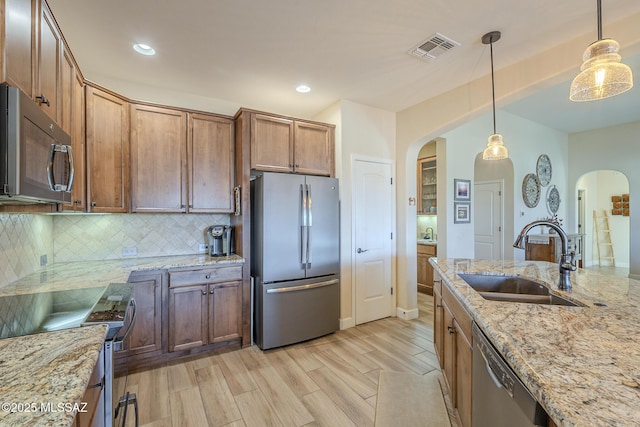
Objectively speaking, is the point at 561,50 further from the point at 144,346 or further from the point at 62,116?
the point at 144,346

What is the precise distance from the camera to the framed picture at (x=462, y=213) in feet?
15.0

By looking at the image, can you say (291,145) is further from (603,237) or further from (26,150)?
(603,237)

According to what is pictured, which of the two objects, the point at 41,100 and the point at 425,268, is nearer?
the point at 41,100

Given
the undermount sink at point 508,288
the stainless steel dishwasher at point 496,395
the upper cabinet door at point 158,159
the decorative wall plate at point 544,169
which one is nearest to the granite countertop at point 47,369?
the stainless steel dishwasher at point 496,395

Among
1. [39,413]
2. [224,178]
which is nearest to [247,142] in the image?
[224,178]

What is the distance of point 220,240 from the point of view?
317 centimetres

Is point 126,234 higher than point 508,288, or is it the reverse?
point 126,234

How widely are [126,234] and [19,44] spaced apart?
84.1 inches

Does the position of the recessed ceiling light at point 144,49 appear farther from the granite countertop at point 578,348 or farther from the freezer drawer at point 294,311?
the granite countertop at point 578,348

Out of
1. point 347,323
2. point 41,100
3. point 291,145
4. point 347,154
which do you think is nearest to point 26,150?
point 41,100

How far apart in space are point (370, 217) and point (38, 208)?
3.07 metres

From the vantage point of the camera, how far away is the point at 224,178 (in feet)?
10.3

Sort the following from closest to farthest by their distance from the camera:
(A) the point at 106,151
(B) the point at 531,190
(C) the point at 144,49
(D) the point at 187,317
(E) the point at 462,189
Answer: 1. (C) the point at 144,49
2. (A) the point at 106,151
3. (D) the point at 187,317
4. (E) the point at 462,189
5. (B) the point at 531,190

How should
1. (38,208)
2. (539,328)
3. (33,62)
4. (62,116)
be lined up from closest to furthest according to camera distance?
(539,328) → (33,62) → (38,208) → (62,116)
